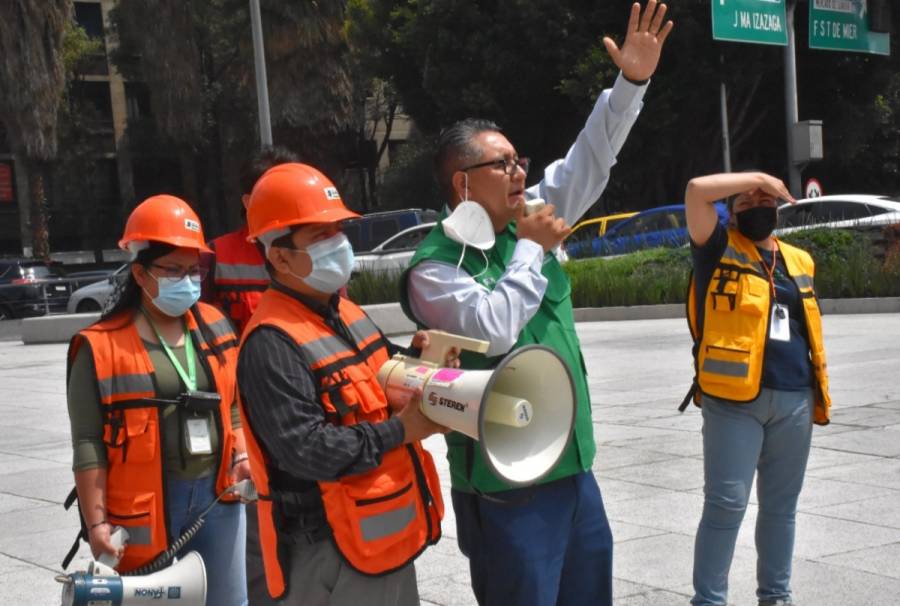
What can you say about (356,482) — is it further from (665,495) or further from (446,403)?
(665,495)

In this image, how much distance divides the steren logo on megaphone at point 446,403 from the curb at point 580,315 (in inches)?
472

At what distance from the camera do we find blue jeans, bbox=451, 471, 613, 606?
333cm

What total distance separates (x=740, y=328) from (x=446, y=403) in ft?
6.88

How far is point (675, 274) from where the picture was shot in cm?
1830

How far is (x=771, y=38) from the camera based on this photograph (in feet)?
67.9

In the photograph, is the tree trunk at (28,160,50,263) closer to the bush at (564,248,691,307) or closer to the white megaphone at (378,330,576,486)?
the bush at (564,248,691,307)

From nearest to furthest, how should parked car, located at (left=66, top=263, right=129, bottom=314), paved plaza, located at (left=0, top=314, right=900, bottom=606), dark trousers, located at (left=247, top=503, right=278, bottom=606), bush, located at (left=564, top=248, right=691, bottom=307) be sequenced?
1. dark trousers, located at (left=247, top=503, right=278, bottom=606)
2. paved plaza, located at (left=0, top=314, right=900, bottom=606)
3. bush, located at (left=564, top=248, right=691, bottom=307)
4. parked car, located at (left=66, top=263, right=129, bottom=314)

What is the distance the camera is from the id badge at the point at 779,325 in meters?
4.62

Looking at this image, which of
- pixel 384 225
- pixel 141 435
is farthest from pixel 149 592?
pixel 384 225

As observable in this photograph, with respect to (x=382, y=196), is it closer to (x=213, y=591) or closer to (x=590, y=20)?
(x=590, y=20)

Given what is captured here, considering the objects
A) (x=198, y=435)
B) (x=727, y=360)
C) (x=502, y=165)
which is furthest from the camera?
(x=727, y=360)

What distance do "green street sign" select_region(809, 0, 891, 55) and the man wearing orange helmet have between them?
2028 centimetres

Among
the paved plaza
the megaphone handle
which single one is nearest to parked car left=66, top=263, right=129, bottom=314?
the paved plaza

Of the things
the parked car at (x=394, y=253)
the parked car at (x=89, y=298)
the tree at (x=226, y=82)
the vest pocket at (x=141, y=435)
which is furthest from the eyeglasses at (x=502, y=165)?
the tree at (x=226, y=82)
